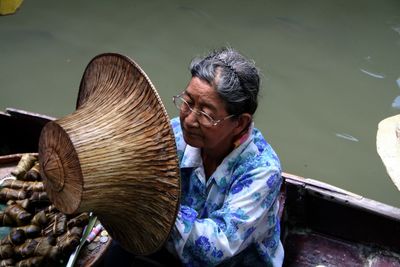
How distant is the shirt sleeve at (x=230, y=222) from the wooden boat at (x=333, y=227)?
33.9 inches

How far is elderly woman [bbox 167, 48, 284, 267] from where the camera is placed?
6.61ft

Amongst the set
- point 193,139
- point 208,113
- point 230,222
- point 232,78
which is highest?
point 232,78

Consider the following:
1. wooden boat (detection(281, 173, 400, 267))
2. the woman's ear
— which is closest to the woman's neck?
the woman's ear

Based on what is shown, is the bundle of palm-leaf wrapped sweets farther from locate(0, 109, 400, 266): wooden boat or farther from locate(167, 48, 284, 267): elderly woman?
locate(167, 48, 284, 267): elderly woman

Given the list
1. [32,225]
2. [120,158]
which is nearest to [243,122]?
[120,158]

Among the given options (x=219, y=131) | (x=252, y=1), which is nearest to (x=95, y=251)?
(x=219, y=131)

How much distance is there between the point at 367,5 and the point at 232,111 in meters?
6.04

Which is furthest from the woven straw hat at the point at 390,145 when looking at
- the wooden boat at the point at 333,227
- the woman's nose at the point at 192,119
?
the woman's nose at the point at 192,119

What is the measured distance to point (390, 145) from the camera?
4.99 metres

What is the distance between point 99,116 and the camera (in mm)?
1881

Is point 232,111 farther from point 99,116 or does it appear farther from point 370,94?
point 370,94

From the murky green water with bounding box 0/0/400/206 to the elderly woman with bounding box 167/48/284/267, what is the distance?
2.66 meters

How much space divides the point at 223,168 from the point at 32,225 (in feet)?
3.19

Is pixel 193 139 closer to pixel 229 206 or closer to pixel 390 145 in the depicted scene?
pixel 229 206
